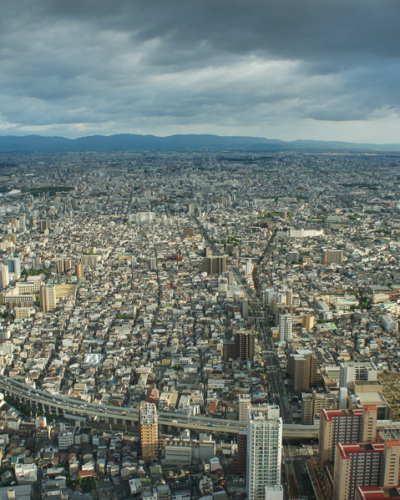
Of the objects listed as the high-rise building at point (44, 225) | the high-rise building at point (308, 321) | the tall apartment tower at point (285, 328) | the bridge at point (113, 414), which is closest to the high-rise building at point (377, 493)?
the bridge at point (113, 414)

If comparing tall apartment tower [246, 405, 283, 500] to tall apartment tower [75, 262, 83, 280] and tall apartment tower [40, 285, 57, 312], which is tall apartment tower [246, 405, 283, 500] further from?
tall apartment tower [75, 262, 83, 280]

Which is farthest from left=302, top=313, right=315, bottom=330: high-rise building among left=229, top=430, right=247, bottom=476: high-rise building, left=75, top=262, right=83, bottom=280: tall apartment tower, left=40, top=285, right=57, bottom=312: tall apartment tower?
left=75, top=262, right=83, bottom=280: tall apartment tower

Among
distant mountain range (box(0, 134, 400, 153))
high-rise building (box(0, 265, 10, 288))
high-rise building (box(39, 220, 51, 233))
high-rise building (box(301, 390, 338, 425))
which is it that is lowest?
high-rise building (box(301, 390, 338, 425))

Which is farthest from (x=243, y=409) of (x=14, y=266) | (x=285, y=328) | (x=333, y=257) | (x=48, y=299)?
(x=333, y=257)

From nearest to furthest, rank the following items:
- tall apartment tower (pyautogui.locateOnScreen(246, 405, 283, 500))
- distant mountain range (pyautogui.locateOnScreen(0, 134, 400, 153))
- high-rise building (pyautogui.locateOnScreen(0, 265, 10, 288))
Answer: tall apartment tower (pyautogui.locateOnScreen(246, 405, 283, 500))
high-rise building (pyautogui.locateOnScreen(0, 265, 10, 288))
distant mountain range (pyautogui.locateOnScreen(0, 134, 400, 153))

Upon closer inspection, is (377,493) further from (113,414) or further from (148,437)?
(113,414)

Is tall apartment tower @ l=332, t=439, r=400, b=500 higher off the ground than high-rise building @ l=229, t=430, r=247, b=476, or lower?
higher

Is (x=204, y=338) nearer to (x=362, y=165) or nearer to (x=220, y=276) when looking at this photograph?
(x=220, y=276)
